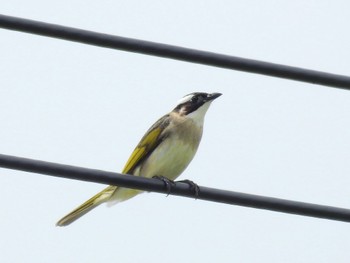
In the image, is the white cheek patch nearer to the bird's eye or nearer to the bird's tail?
the bird's eye

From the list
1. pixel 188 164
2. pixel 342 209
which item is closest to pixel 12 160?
pixel 342 209

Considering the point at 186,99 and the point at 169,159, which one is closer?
the point at 169,159

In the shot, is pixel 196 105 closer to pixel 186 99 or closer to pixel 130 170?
pixel 186 99

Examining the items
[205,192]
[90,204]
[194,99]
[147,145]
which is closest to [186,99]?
[194,99]

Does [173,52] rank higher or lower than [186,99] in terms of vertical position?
higher

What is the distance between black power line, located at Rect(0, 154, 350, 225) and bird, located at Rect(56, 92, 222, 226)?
134 inches

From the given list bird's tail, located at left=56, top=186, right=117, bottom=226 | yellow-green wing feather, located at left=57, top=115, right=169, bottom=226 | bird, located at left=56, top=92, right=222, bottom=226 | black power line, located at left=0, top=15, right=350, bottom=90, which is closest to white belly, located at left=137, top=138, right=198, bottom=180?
bird, located at left=56, top=92, right=222, bottom=226

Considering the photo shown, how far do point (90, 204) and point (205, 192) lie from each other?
423 cm

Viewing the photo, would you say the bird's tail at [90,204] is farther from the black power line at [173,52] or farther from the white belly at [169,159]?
the black power line at [173,52]

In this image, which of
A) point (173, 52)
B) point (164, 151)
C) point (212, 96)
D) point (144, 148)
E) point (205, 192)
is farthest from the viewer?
point (212, 96)

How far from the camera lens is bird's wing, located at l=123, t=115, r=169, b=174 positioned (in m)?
9.80

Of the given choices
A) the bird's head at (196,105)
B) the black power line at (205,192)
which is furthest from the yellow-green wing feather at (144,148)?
the black power line at (205,192)

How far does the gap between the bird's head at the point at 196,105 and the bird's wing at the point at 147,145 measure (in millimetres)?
270

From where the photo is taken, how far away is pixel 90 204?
10023mm
